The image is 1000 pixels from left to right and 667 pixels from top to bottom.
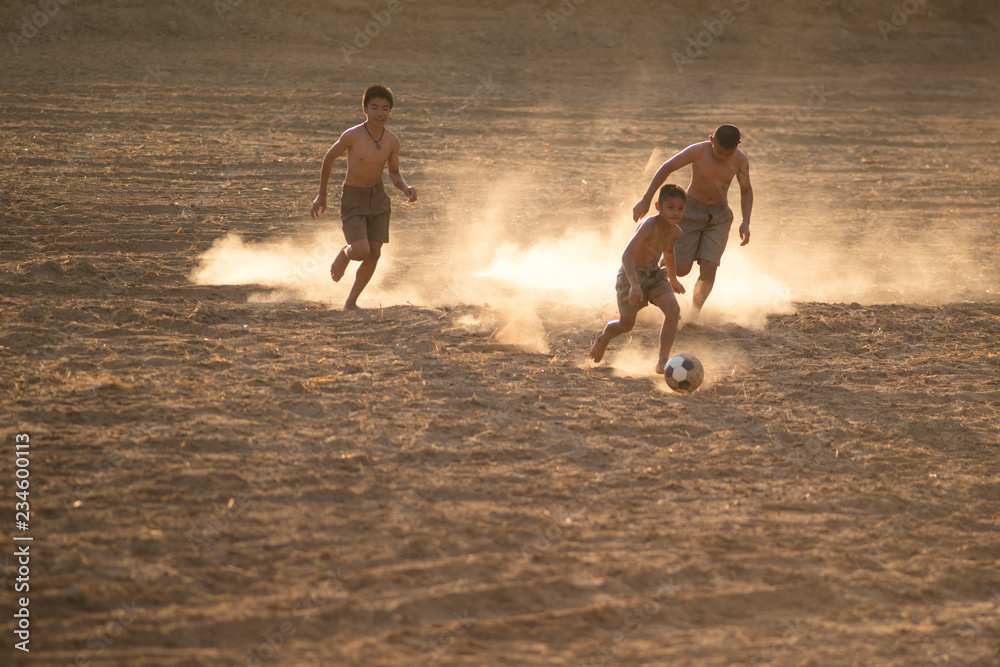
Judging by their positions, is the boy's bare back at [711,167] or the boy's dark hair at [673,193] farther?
the boy's bare back at [711,167]

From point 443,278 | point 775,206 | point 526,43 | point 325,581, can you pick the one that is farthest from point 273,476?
point 526,43

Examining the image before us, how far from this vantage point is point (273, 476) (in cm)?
412

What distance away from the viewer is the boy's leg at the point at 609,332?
228 inches

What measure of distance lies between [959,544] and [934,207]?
27.2 feet

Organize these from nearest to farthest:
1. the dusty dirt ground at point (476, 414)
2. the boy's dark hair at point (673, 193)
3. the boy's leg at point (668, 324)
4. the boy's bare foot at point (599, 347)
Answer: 1. the dusty dirt ground at point (476, 414)
2. the boy's dark hair at point (673, 193)
3. the boy's leg at point (668, 324)
4. the boy's bare foot at point (599, 347)

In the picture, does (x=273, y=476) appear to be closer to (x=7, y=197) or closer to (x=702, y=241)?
(x=702, y=241)

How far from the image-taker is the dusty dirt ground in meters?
3.32

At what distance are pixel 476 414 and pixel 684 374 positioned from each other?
52.7 inches

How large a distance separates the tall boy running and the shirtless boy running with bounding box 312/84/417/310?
193 centimetres

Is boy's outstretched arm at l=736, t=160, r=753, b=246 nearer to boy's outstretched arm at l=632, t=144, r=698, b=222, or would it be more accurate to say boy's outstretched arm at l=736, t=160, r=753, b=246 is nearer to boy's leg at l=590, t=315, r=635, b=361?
boy's outstretched arm at l=632, t=144, r=698, b=222

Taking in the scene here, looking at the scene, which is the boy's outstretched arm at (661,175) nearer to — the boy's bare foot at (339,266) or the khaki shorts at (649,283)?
A: the khaki shorts at (649,283)

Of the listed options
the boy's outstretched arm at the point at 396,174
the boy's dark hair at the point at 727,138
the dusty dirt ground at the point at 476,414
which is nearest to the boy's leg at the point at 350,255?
the dusty dirt ground at the point at 476,414

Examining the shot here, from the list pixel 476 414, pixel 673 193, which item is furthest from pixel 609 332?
pixel 476 414

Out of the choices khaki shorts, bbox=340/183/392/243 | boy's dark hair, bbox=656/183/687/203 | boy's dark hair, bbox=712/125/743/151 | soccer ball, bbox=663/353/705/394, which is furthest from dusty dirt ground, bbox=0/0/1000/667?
boy's dark hair, bbox=712/125/743/151
